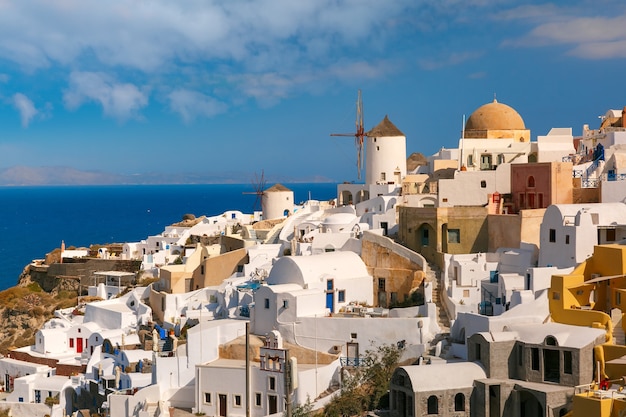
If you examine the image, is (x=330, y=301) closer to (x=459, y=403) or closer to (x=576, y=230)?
(x=459, y=403)

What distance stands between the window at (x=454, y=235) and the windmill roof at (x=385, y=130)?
1252 cm

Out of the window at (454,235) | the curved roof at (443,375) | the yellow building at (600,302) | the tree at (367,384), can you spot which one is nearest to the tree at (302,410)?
the tree at (367,384)

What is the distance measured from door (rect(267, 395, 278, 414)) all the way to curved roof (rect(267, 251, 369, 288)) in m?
4.54

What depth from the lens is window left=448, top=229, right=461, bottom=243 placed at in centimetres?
3284

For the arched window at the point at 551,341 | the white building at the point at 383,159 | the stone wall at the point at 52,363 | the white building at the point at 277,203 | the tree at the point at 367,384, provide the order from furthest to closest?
the white building at the point at 277,203 < the white building at the point at 383,159 < the stone wall at the point at 52,363 < the tree at the point at 367,384 < the arched window at the point at 551,341

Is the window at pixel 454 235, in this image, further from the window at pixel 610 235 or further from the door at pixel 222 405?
the door at pixel 222 405

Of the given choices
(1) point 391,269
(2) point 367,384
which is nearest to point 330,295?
(1) point 391,269

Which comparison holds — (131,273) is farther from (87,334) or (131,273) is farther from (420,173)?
(420,173)

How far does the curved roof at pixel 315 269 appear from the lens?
30719mm

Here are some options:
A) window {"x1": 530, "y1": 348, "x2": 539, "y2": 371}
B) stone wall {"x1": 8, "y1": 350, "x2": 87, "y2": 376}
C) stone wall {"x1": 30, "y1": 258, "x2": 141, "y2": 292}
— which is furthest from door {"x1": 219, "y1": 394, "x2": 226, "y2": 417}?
stone wall {"x1": 30, "y1": 258, "x2": 141, "y2": 292}

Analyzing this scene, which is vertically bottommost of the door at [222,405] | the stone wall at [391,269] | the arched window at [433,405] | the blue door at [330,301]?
the door at [222,405]

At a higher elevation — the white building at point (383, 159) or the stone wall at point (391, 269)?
the white building at point (383, 159)

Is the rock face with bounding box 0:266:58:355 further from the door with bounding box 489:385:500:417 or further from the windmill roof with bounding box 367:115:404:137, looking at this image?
the door with bounding box 489:385:500:417

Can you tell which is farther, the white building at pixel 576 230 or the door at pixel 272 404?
the white building at pixel 576 230
